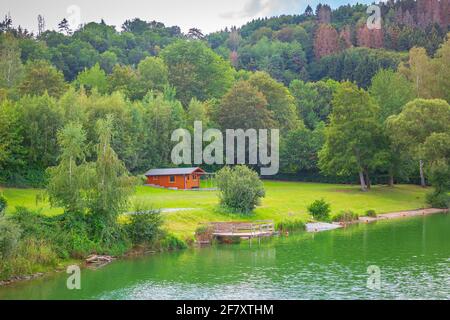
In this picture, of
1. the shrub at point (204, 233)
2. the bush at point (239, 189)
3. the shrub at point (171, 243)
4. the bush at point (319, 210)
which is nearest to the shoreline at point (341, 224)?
the shrub at point (171, 243)

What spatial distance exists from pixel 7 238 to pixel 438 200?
53.1m

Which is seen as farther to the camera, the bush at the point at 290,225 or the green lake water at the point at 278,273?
the bush at the point at 290,225

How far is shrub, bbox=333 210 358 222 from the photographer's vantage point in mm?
61666

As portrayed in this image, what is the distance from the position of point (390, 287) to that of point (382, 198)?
4467 centimetres

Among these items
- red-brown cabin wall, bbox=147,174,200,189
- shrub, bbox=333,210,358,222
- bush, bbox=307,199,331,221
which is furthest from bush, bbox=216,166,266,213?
red-brown cabin wall, bbox=147,174,200,189

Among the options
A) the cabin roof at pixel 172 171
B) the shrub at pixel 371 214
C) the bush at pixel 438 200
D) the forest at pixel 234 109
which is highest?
the forest at pixel 234 109

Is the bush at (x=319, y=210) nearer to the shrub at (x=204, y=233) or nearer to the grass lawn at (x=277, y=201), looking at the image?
the grass lawn at (x=277, y=201)

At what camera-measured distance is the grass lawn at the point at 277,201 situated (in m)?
52.6

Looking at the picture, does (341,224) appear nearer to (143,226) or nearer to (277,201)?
(277,201)

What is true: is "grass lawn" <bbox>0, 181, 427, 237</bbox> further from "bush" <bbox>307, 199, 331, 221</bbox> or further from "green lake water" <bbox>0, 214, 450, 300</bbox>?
"green lake water" <bbox>0, 214, 450, 300</bbox>

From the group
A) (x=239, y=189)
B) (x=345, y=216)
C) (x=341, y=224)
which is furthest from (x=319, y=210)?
(x=239, y=189)

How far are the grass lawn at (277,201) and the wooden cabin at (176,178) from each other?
10.3 ft

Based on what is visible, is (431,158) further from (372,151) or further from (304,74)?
(304,74)

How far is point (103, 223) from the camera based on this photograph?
4244cm
